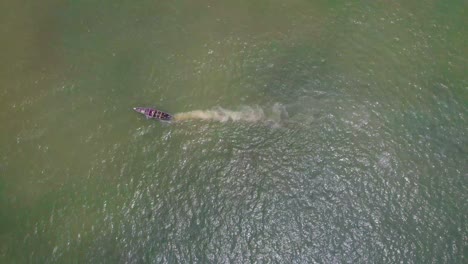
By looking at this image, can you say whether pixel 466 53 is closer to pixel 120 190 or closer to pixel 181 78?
pixel 181 78

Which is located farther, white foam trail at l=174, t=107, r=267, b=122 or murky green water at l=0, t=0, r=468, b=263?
white foam trail at l=174, t=107, r=267, b=122

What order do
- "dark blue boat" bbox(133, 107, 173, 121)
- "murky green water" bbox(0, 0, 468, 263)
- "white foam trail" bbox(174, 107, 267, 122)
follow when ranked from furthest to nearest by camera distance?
"white foam trail" bbox(174, 107, 267, 122), "dark blue boat" bbox(133, 107, 173, 121), "murky green water" bbox(0, 0, 468, 263)

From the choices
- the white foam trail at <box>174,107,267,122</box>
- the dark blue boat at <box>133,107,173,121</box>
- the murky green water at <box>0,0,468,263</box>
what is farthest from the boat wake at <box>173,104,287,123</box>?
the dark blue boat at <box>133,107,173,121</box>

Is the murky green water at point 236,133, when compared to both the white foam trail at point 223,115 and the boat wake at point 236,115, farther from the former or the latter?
the white foam trail at point 223,115

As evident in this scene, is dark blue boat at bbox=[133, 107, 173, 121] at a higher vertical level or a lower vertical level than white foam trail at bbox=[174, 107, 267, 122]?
higher

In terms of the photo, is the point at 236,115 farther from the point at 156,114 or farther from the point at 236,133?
the point at 156,114

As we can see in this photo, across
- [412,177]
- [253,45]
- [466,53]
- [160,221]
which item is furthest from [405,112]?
[160,221]

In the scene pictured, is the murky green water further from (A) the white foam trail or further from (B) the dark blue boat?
(B) the dark blue boat
